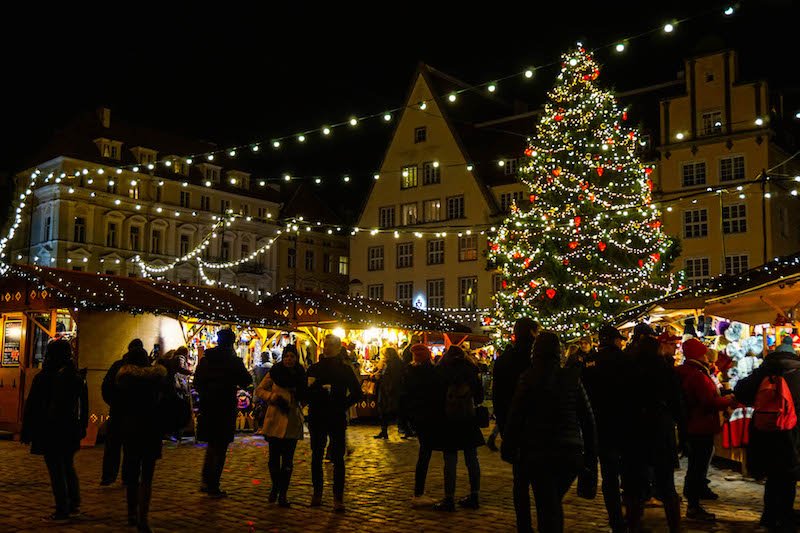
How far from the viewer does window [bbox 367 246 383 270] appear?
158 feet

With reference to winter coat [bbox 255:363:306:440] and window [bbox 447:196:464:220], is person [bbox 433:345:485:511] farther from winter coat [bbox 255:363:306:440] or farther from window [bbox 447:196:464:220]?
window [bbox 447:196:464:220]

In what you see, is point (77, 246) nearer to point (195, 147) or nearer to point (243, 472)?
point (195, 147)

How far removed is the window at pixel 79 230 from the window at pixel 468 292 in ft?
76.3

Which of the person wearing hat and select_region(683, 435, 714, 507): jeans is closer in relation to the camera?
the person wearing hat

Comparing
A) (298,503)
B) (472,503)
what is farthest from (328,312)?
(472,503)

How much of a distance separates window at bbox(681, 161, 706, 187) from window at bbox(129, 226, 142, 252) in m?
33.3

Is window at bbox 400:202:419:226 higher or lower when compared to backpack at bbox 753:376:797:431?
higher

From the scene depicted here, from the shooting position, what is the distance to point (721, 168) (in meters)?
36.0

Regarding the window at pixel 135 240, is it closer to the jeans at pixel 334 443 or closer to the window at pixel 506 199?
the window at pixel 506 199

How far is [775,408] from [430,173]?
128ft

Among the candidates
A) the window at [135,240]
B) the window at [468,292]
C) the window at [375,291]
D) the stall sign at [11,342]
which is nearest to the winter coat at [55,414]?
the stall sign at [11,342]

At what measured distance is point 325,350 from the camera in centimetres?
851

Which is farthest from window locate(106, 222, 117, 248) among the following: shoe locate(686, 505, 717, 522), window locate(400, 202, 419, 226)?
shoe locate(686, 505, 717, 522)

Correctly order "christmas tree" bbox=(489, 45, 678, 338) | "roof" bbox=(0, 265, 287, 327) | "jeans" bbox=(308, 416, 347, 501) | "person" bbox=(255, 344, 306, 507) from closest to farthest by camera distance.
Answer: "jeans" bbox=(308, 416, 347, 501), "person" bbox=(255, 344, 306, 507), "roof" bbox=(0, 265, 287, 327), "christmas tree" bbox=(489, 45, 678, 338)
